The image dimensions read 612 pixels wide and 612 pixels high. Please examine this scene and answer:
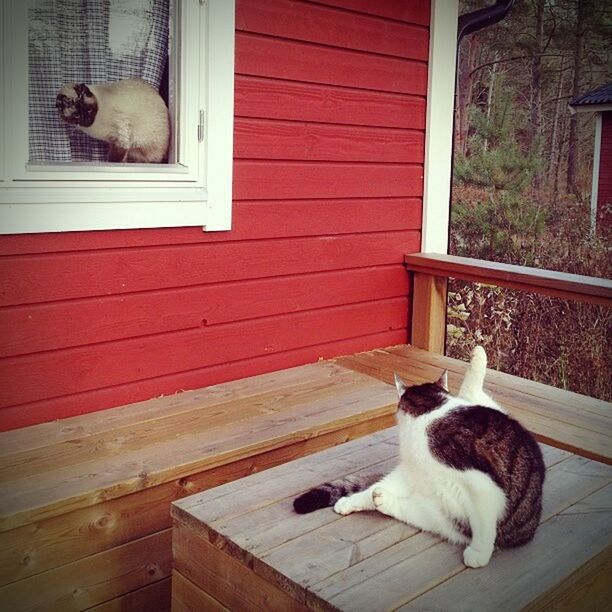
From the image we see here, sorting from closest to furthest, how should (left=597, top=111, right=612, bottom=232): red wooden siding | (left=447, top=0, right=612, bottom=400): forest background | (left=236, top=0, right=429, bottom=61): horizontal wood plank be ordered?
(left=236, top=0, right=429, bottom=61): horizontal wood plank < (left=447, top=0, right=612, bottom=400): forest background < (left=597, top=111, right=612, bottom=232): red wooden siding

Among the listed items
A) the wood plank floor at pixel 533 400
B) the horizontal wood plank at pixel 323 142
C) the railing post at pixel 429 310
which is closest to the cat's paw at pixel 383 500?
the wood plank floor at pixel 533 400

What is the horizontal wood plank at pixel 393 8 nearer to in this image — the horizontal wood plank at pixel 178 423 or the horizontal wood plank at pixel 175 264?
the horizontal wood plank at pixel 175 264

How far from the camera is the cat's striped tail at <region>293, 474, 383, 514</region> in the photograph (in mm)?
2121

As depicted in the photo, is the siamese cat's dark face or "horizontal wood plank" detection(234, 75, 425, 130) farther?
"horizontal wood plank" detection(234, 75, 425, 130)

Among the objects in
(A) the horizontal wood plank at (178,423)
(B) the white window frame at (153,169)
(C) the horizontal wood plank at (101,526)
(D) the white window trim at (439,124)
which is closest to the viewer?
(C) the horizontal wood plank at (101,526)

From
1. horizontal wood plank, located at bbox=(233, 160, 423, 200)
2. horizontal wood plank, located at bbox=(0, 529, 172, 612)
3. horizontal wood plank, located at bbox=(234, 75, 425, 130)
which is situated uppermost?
horizontal wood plank, located at bbox=(234, 75, 425, 130)

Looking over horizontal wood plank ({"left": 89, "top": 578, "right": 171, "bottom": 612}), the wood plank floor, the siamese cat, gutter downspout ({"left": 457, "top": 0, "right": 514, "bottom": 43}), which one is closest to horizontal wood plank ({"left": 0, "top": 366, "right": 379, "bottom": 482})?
the wood plank floor

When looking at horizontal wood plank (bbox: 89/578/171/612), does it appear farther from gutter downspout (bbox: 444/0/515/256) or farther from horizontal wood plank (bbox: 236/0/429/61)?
gutter downspout (bbox: 444/0/515/256)

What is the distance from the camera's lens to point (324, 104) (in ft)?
12.1

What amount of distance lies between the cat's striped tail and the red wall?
4.01ft

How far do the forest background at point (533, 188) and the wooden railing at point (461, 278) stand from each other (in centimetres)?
307

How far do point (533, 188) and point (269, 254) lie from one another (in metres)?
9.98

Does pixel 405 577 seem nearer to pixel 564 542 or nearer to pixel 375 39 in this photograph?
pixel 564 542

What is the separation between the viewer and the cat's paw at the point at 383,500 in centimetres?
205
